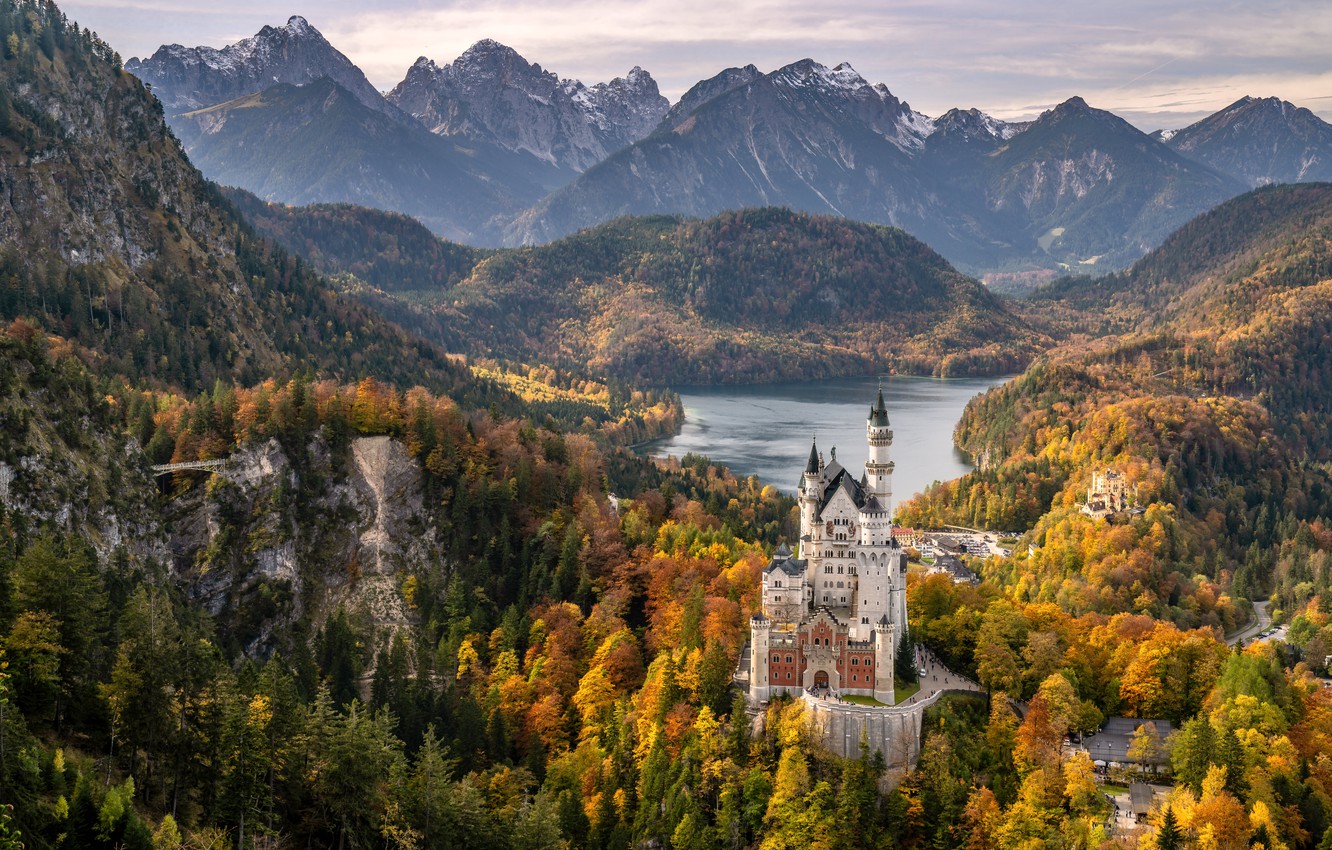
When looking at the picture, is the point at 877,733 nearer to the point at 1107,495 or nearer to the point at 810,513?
the point at 810,513

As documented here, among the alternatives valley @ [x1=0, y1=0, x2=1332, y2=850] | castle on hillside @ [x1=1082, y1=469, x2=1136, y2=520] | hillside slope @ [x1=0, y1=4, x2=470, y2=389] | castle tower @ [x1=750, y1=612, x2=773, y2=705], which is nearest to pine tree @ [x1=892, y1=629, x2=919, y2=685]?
valley @ [x1=0, y1=0, x2=1332, y2=850]

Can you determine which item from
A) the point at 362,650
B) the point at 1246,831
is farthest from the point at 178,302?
the point at 1246,831

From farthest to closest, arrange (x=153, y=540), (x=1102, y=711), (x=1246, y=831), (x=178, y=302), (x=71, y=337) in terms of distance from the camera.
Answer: (x=178, y=302), (x=71, y=337), (x=153, y=540), (x=1102, y=711), (x=1246, y=831)

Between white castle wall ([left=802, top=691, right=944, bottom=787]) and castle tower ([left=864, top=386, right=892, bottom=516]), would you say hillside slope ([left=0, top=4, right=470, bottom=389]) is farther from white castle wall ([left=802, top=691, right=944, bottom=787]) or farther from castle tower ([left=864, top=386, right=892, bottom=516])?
white castle wall ([left=802, top=691, right=944, bottom=787])

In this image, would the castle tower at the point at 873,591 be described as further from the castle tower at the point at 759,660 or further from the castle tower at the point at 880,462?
the castle tower at the point at 759,660

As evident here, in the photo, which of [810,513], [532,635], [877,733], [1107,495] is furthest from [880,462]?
[1107,495]

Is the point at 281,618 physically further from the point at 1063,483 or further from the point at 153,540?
the point at 1063,483
